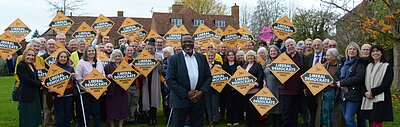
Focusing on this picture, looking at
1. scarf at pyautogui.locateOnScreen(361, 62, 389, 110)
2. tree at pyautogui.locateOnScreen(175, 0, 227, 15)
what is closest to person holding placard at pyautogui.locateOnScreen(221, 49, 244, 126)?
scarf at pyautogui.locateOnScreen(361, 62, 389, 110)

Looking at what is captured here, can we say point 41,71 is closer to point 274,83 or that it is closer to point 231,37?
point 274,83

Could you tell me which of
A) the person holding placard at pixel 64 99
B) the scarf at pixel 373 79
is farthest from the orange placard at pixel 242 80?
the person holding placard at pixel 64 99

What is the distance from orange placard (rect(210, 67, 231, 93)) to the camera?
31.6 ft

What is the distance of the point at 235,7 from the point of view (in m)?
59.3

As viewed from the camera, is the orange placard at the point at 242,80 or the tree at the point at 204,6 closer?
the orange placard at the point at 242,80

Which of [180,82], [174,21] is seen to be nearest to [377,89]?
[180,82]

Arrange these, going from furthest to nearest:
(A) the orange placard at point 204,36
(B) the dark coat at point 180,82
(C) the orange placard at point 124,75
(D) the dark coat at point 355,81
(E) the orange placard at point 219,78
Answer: (A) the orange placard at point 204,36 → (E) the orange placard at point 219,78 → (C) the orange placard at point 124,75 → (D) the dark coat at point 355,81 → (B) the dark coat at point 180,82

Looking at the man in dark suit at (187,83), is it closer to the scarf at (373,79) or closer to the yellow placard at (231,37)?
the scarf at (373,79)

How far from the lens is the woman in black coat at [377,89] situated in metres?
7.36

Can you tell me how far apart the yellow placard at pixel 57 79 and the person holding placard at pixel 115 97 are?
101cm

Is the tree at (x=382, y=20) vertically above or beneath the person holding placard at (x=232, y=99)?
above

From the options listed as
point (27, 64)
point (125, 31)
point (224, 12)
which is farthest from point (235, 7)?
point (27, 64)

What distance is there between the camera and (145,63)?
9.70 meters

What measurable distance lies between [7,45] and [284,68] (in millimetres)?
6454
